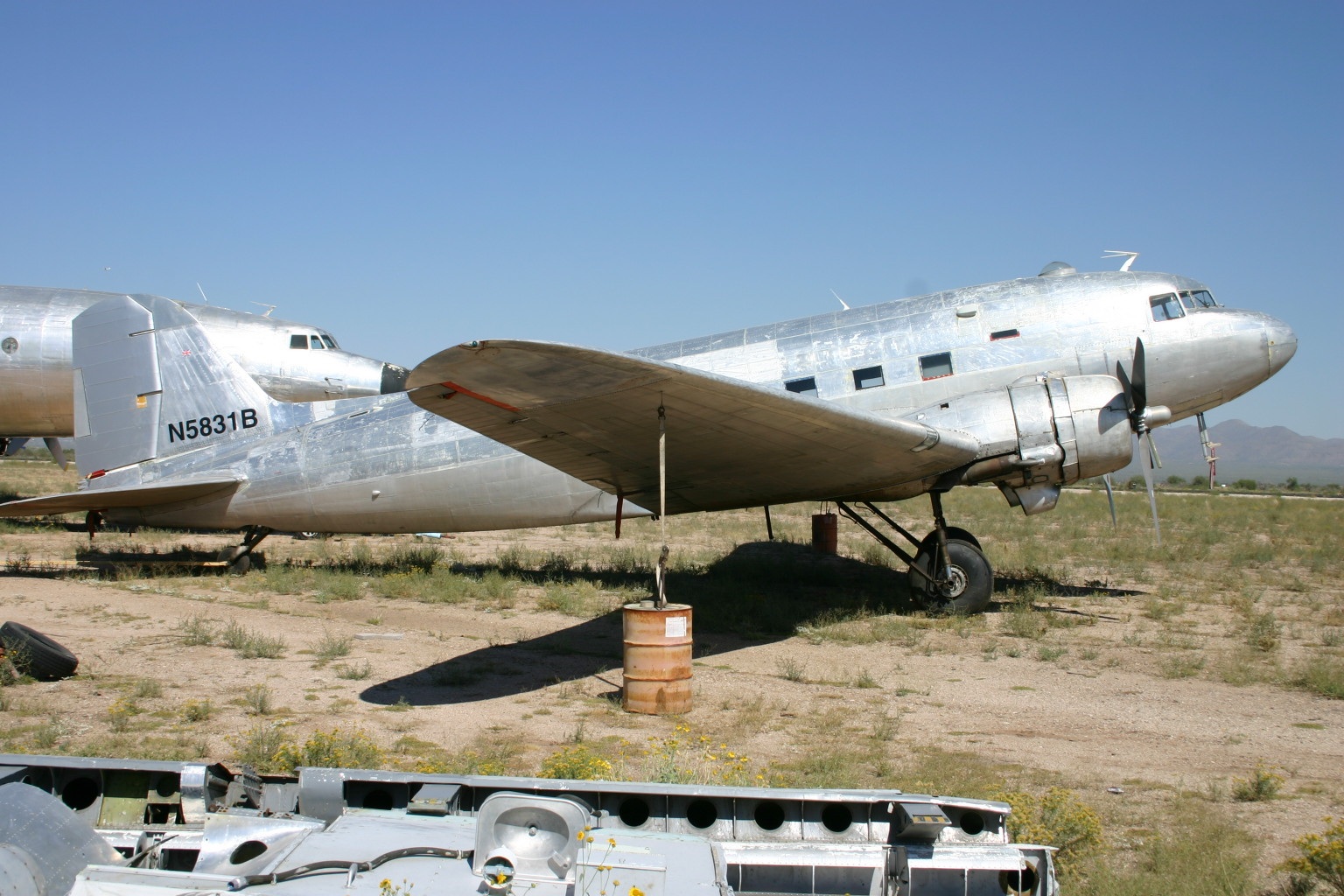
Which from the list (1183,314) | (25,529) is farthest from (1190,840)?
(25,529)

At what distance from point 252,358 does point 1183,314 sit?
17.8 meters

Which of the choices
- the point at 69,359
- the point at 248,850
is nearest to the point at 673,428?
the point at 248,850

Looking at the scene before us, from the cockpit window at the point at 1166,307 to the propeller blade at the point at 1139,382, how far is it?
87cm

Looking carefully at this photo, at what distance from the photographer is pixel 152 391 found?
47.1 feet

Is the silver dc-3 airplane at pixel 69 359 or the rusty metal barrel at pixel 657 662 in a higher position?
the silver dc-3 airplane at pixel 69 359

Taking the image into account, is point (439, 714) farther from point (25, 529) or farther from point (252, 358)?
point (25, 529)

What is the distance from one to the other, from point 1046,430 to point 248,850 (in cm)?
976

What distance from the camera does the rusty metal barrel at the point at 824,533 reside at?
1822cm

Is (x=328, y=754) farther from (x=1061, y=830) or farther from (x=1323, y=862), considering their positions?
(x=1323, y=862)

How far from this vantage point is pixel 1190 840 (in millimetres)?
4816

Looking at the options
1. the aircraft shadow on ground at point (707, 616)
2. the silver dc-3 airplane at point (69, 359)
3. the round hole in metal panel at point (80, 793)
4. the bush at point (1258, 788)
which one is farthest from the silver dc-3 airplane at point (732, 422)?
the silver dc-3 airplane at point (69, 359)

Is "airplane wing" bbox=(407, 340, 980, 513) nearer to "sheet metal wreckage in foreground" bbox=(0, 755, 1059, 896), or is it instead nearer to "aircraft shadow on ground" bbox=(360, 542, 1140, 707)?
"aircraft shadow on ground" bbox=(360, 542, 1140, 707)

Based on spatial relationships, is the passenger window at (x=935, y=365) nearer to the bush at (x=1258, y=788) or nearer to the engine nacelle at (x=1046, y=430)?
the engine nacelle at (x=1046, y=430)

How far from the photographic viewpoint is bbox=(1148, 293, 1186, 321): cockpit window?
11.8m
